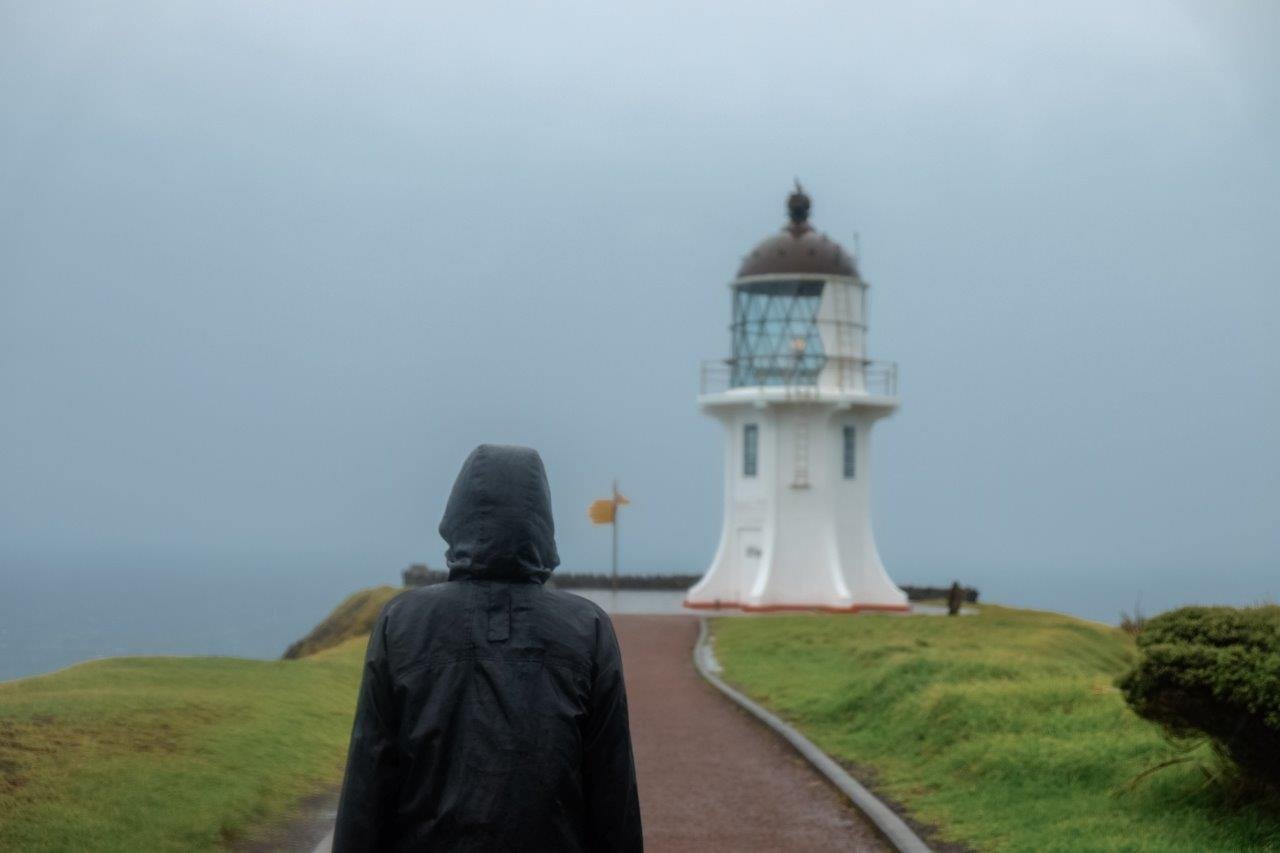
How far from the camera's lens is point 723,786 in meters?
12.1

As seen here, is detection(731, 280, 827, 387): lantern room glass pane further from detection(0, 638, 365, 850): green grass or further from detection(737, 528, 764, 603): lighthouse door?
detection(0, 638, 365, 850): green grass

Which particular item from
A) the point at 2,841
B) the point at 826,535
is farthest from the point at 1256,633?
the point at 826,535

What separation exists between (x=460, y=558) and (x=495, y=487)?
0.23 metres

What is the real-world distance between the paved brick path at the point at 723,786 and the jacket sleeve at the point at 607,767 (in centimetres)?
553

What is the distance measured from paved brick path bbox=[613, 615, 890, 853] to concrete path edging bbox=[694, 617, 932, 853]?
9 cm

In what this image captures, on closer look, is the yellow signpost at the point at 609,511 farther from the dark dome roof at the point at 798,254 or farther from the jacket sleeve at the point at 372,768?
the jacket sleeve at the point at 372,768

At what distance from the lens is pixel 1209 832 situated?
911 cm

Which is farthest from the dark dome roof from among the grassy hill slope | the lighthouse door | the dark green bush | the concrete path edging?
the dark green bush

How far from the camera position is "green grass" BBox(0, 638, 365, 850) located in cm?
895

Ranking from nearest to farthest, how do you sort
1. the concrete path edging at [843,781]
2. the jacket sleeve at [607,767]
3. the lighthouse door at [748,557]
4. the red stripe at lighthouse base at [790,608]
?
the jacket sleeve at [607,767], the concrete path edging at [843,781], the red stripe at lighthouse base at [790,608], the lighthouse door at [748,557]

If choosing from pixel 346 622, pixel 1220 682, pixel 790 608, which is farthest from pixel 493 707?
pixel 346 622

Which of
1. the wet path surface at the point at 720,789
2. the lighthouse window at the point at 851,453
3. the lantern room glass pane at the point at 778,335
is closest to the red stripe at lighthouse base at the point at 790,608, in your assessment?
the lighthouse window at the point at 851,453

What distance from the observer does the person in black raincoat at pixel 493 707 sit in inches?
165

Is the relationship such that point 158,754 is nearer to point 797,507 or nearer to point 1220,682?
point 1220,682
